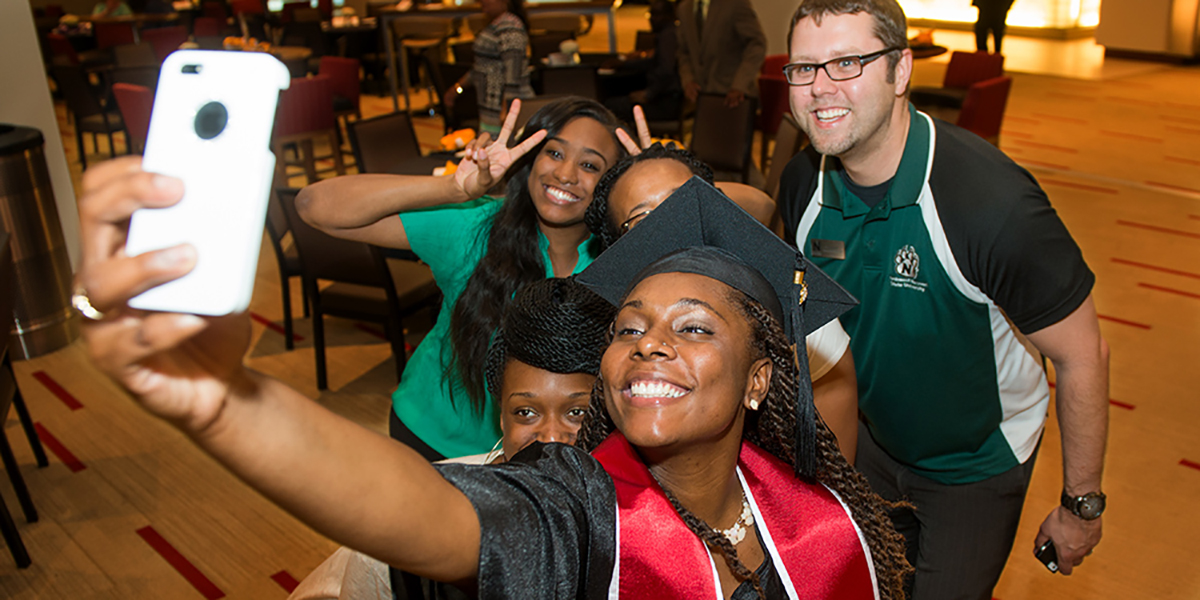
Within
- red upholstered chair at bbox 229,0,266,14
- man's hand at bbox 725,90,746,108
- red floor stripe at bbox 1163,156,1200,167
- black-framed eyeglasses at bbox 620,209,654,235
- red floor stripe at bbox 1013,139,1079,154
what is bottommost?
red floor stripe at bbox 1163,156,1200,167

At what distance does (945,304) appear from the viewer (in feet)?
5.84

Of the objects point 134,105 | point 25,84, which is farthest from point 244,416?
point 134,105

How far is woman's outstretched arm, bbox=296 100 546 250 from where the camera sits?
210cm

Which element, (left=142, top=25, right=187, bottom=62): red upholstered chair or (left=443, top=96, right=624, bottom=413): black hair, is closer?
(left=443, top=96, right=624, bottom=413): black hair

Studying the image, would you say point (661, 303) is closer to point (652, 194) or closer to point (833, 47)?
point (652, 194)

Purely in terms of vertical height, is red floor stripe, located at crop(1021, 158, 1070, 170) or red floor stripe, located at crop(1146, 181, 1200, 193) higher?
red floor stripe, located at crop(1021, 158, 1070, 170)

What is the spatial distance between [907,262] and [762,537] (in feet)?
2.59

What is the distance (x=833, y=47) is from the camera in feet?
6.01

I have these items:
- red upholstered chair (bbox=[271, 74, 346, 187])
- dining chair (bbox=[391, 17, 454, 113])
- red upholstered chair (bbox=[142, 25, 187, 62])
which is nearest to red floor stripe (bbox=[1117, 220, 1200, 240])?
red upholstered chair (bbox=[271, 74, 346, 187])

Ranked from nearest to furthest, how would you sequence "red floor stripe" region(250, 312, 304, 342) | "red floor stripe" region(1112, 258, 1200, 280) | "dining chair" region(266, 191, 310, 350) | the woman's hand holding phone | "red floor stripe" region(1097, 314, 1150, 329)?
1. the woman's hand holding phone
2. "dining chair" region(266, 191, 310, 350)
3. "red floor stripe" region(1097, 314, 1150, 329)
4. "red floor stripe" region(250, 312, 304, 342)
5. "red floor stripe" region(1112, 258, 1200, 280)

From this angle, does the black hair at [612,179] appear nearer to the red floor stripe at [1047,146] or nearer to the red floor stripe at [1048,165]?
the red floor stripe at [1048,165]

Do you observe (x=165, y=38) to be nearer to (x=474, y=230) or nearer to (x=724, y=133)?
(x=724, y=133)

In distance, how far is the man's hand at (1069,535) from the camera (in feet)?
6.12

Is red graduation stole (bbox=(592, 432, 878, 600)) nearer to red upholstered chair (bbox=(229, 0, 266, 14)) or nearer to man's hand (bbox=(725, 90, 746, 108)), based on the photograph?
man's hand (bbox=(725, 90, 746, 108))
